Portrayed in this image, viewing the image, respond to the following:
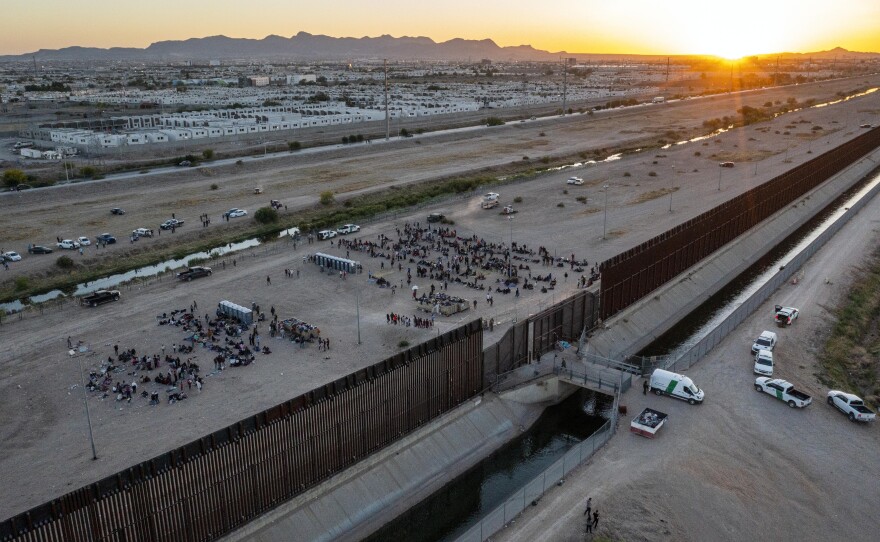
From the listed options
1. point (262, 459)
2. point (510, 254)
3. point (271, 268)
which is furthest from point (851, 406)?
point (271, 268)

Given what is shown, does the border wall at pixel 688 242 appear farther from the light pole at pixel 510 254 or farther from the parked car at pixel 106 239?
the parked car at pixel 106 239

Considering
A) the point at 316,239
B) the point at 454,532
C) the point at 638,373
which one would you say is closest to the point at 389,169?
the point at 316,239

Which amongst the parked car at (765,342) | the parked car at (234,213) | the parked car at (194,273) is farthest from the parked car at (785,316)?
the parked car at (234,213)

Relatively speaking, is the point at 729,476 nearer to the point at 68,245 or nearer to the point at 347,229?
the point at 347,229

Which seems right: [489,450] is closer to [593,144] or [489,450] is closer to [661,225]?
[661,225]

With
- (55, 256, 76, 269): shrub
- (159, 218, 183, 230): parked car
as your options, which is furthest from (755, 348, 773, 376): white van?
(159, 218, 183, 230): parked car

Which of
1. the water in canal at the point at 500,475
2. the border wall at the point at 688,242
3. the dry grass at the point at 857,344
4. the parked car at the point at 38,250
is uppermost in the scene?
the border wall at the point at 688,242
